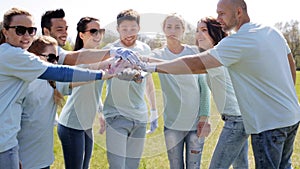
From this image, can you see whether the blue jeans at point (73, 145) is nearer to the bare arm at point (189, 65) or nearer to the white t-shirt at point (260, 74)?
the bare arm at point (189, 65)

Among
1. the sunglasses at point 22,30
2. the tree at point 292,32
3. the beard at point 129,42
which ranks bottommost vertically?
the tree at point 292,32

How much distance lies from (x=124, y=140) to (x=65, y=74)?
111cm

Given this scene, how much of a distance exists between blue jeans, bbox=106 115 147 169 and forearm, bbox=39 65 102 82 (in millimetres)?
797

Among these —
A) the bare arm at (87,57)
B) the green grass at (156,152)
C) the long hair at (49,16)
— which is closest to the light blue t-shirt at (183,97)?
the green grass at (156,152)

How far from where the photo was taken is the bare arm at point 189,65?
326cm

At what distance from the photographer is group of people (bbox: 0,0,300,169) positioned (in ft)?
9.90

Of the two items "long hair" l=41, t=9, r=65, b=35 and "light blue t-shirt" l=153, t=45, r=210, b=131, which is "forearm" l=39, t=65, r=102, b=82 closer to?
"light blue t-shirt" l=153, t=45, r=210, b=131

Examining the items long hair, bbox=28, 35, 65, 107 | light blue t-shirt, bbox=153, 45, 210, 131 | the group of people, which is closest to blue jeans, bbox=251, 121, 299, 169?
the group of people

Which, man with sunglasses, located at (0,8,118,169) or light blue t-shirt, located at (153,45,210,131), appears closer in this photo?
man with sunglasses, located at (0,8,118,169)

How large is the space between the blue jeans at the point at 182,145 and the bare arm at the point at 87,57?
103 centimetres

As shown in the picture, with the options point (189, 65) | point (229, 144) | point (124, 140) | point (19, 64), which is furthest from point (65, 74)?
point (229, 144)

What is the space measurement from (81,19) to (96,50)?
56 cm

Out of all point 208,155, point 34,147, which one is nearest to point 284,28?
point 208,155

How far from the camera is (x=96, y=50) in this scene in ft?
11.6
